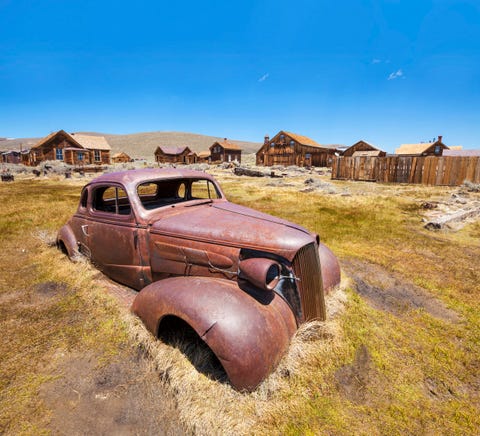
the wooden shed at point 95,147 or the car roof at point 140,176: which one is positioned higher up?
the wooden shed at point 95,147

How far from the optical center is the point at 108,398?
2.38m

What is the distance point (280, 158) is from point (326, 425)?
4693 cm

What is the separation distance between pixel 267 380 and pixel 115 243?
268cm

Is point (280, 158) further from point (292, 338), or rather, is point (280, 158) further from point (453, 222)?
point (292, 338)

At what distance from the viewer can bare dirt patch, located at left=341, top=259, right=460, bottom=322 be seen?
3.93 metres

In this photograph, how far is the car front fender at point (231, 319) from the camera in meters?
2.18

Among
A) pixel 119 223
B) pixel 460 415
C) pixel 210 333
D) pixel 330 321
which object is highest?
pixel 119 223

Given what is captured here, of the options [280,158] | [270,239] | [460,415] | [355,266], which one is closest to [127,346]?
[270,239]

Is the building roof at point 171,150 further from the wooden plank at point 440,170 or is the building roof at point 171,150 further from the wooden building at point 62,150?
the wooden plank at point 440,170

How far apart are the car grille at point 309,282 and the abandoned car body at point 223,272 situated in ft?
0.04

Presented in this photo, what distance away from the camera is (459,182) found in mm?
18172

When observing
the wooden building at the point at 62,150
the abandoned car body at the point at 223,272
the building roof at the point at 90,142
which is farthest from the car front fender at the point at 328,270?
the building roof at the point at 90,142

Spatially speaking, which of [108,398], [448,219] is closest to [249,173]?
[448,219]

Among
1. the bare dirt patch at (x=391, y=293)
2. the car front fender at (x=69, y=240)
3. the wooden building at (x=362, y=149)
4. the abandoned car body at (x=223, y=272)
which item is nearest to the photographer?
the abandoned car body at (x=223, y=272)
